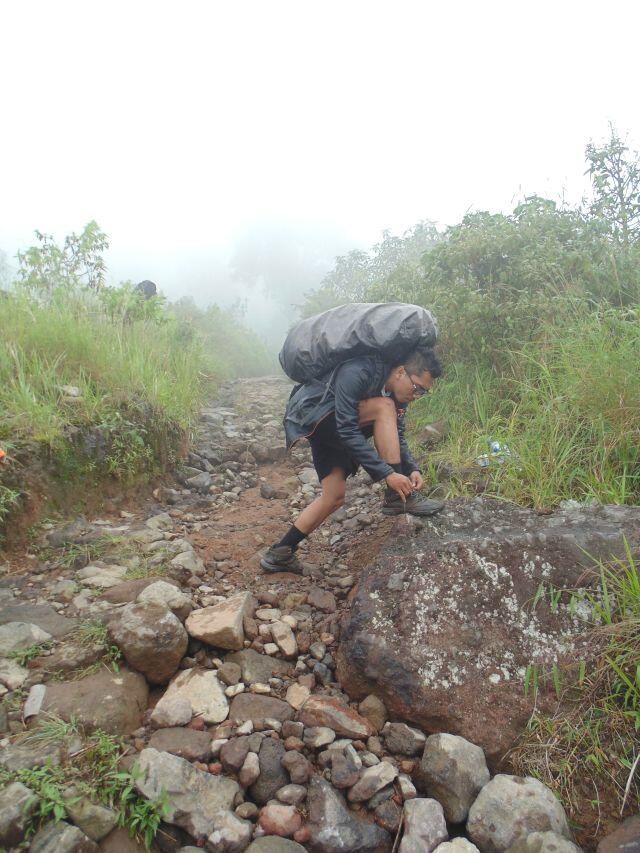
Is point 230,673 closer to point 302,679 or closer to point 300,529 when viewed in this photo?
point 302,679

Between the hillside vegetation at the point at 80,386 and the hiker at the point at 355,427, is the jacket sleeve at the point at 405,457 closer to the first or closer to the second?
the hiker at the point at 355,427

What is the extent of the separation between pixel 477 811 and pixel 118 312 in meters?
5.25

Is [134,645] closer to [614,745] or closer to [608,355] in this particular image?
[614,745]

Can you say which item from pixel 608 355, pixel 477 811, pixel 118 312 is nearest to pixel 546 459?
pixel 608 355

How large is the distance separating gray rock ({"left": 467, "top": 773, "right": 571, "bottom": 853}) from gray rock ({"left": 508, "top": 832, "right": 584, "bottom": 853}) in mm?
26

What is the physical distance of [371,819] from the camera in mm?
1536

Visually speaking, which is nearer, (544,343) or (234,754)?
(234,754)

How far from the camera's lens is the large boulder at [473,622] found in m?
1.81

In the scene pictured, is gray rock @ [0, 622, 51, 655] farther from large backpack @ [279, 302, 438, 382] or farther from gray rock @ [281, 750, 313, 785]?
large backpack @ [279, 302, 438, 382]

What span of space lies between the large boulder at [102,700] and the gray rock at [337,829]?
2.17ft

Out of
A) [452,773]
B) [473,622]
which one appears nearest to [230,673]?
[452,773]

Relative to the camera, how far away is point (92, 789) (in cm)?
139

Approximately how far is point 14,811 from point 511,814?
137 centimetres

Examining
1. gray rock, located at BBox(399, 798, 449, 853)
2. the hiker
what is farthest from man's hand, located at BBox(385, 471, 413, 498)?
gray rock, located at BBox(399, 798, 449, 853)
